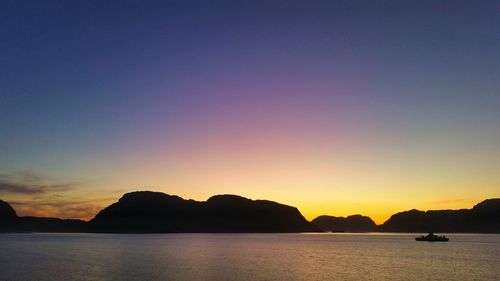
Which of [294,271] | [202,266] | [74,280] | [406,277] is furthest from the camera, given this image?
[202,266]

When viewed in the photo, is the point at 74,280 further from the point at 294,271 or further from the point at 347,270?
the point at 347,270

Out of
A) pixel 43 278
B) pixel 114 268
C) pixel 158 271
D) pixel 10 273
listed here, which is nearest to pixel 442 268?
pixel 158 271

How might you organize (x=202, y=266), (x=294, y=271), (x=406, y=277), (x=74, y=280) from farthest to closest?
(x=202, y=266)
(x=294, y=271)
(x=406, y=277)
(x=74, y=280)

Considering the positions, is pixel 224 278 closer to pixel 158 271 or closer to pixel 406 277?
pixel 158 271

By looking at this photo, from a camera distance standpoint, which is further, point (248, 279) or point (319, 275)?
point (319, 275)

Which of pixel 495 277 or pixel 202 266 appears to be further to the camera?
pixel 202 266

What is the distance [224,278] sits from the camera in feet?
316

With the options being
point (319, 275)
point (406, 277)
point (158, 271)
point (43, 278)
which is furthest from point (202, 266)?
point (406, 277)

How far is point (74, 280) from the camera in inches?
3637

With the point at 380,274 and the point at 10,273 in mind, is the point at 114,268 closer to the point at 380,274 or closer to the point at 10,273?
the point at 10,273

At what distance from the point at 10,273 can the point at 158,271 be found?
106 ft

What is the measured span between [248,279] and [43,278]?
137ft

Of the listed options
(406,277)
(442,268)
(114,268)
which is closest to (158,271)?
(114,268)

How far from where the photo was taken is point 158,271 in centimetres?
10775
